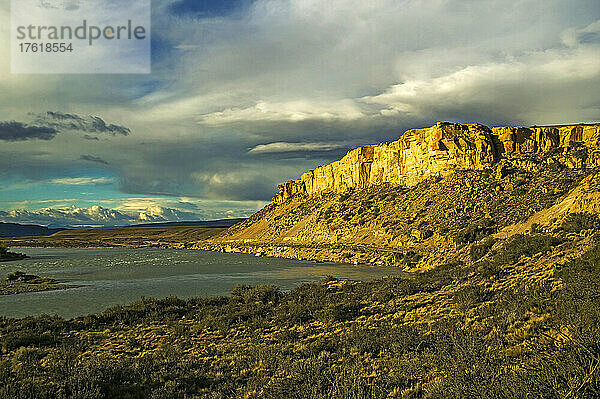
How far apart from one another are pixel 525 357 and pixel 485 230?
41.8 m

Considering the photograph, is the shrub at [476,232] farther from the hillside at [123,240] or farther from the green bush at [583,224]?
the hillside at [123,240]

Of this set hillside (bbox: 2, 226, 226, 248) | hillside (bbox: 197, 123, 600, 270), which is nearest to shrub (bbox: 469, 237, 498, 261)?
hillside (bbox: 197, 123, 600, 270)

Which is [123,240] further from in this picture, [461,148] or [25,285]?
[461,148]

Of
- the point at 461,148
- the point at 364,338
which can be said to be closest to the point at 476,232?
the point at 461,148

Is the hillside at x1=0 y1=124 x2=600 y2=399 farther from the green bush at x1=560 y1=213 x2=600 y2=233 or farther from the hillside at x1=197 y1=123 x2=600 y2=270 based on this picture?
the hillside at x1=197 y1=123 x2=600 y2=270

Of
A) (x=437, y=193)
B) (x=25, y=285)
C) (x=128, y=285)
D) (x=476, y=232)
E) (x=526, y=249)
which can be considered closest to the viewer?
(x=526, y=249)

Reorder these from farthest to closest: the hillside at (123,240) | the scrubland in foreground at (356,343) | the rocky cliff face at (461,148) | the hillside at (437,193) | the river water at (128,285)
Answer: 1. the hillside at (123,240)
2. the rocky cliff face at (461,148)
3. the hillside at (437,193)
4. the river water at (128,285)
5. the scrubland in foreground at (356,343)

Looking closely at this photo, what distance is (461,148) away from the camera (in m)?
71.5

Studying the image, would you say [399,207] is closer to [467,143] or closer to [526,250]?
A: [467,143]

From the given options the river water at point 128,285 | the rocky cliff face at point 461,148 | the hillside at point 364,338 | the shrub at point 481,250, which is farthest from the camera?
the rocky cliff face at point 461,148

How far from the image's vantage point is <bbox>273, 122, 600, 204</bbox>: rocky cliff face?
67000 mm

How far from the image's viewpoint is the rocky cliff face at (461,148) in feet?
220

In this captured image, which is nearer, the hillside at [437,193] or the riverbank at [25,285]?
the riverbank at [25,285]

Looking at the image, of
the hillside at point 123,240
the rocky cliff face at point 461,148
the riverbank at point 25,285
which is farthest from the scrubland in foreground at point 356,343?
the hillside at point 123,240
